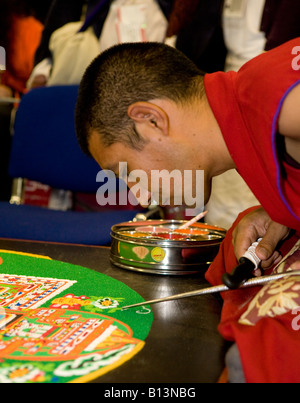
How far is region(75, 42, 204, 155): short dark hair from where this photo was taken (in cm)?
89

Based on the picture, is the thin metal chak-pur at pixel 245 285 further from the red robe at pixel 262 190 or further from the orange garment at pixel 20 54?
the orange garment at pixel 20 54

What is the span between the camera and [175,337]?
57cm

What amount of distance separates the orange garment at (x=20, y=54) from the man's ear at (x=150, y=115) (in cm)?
195

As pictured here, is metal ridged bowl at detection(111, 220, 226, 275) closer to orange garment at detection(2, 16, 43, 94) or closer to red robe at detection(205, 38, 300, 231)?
red robe at detection(205, 38, 300, 231)

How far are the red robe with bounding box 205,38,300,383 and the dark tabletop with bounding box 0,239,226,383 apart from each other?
29 mm

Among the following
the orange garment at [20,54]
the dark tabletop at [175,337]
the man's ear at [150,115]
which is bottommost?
the dark tabletop at [175,337]

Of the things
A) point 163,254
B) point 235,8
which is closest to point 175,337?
point 163,254

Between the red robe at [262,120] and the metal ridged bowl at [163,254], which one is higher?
the red robe at [262,120]

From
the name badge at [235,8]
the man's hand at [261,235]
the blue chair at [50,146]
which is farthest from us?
the blue chair at [50,146]

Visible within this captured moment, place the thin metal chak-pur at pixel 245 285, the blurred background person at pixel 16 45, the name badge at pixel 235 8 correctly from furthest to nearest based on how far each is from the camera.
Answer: the blurred background person at pixel 16 45, the name badge at pixel 235 8, the thin metal chak-pur at pixel 245 285

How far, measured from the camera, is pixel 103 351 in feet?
1.68

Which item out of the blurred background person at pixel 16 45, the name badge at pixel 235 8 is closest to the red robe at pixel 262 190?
the name badge at pixel 235 8

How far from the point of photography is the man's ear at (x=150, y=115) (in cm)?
86
